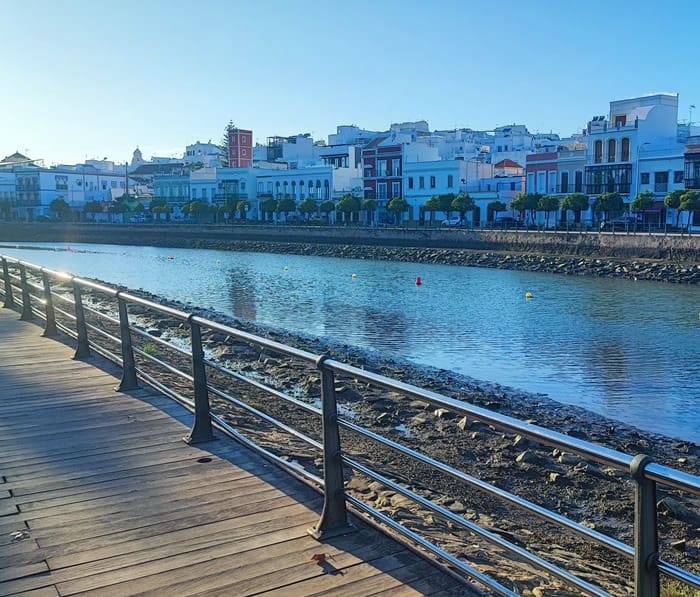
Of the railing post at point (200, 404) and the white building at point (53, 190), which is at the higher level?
the white building at point (53, 190)

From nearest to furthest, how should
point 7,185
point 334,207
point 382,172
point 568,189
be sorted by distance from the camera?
point 568,189 < point 334,207 < point 382,172 < point 7,185

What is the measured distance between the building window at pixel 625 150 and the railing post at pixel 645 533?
5131 cm

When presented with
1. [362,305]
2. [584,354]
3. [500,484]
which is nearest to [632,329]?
[584,354]

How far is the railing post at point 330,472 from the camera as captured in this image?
12.6 ft

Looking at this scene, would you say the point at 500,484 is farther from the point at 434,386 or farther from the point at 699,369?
the point at 699,369

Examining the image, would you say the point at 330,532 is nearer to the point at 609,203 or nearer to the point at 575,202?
the point at 609,203

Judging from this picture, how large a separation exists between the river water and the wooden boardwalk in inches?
337

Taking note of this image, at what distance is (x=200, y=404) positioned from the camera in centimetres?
559

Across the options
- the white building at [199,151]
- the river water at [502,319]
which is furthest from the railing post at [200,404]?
the white building at [199,151]

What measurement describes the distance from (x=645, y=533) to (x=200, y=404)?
150 inches

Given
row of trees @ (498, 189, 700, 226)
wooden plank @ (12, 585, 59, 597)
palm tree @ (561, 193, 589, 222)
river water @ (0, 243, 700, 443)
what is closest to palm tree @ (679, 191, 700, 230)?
row of trees @ (498, 189, 700, 226)

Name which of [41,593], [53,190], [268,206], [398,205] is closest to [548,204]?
[398,205]

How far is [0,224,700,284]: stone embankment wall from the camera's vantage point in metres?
37.5

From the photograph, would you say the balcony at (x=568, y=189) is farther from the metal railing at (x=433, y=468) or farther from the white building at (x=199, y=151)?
the white building at (x=199, y=151)
